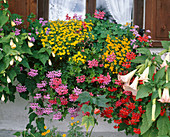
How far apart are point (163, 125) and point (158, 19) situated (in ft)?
5.23

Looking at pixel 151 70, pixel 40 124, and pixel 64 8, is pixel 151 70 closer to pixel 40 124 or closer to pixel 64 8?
pixel 40 124

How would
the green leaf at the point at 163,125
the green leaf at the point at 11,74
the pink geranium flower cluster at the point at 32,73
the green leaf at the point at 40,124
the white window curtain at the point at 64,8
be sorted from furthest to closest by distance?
the white window curtain at the point at 64,8 < the green leaf at the point at 40,124 < the pink geranium flower cluster at the point at 32,73 < the green leaf at the point at 11,74 < the green leaf at the point at 163,125

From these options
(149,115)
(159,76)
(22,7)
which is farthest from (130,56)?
(22,7)

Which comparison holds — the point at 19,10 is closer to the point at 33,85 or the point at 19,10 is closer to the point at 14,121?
the point at 33,85

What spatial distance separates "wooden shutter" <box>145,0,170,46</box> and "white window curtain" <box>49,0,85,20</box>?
3.17ft

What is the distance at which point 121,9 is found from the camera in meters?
3.62

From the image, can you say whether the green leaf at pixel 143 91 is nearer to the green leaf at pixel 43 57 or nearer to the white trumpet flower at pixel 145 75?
the white trumpet flower at pixel 145 75

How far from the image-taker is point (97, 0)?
11.8 ft

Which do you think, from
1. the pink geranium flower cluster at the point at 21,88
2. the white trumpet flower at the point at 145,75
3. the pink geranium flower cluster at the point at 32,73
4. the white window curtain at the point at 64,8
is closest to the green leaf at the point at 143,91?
the white trumpet flower at the point at 145,75

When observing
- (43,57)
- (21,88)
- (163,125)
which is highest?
(43,57)

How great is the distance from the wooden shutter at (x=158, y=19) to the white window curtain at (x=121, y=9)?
0.30 meters

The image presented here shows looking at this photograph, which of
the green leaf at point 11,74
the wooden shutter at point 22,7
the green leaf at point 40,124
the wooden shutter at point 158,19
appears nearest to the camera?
the green leaf at point 11,74

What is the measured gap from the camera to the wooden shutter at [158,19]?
11.2 ft

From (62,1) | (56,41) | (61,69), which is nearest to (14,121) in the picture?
(61,69)
